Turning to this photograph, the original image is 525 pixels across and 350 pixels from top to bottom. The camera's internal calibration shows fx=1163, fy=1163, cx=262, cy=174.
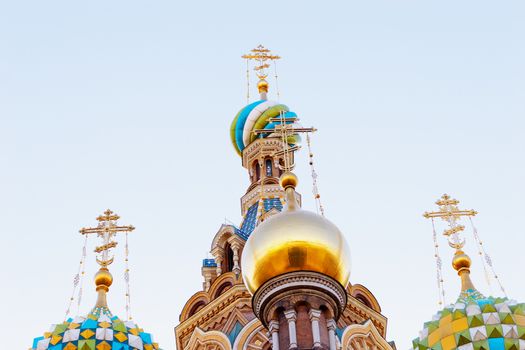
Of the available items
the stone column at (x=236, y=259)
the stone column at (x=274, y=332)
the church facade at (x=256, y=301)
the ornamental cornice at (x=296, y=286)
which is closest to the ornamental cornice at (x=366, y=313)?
the church facade at (x=256, y=301)

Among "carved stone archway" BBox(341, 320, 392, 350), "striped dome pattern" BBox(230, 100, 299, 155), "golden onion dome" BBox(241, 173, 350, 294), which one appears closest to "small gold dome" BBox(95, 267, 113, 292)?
"golden onion dome" BBox(241, 173, 350, 294)

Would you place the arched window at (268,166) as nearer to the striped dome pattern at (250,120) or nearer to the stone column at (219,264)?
the striped dome pattern at (250,120)

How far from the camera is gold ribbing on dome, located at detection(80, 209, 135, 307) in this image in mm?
17109

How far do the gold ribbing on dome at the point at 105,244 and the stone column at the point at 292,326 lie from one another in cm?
395

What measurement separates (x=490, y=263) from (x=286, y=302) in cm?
405

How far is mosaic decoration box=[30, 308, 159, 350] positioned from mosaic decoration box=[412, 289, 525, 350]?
3.75 m

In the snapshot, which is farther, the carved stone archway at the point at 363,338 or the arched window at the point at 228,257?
the arched window at the point at 228,257

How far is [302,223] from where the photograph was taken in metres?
14.2

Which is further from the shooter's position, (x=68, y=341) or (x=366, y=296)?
(x=366, y=296)

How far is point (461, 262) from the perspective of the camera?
16500mm

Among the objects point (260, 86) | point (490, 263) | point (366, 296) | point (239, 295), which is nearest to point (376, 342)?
point (366, 296)

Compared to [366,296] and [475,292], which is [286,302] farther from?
[366,296]

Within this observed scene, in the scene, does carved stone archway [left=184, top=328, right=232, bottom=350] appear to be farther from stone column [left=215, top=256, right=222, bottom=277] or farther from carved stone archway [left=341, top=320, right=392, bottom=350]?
carved stone archway [left=341, top=320, right=392, bottom=350]

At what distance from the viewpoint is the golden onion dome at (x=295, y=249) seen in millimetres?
13969
